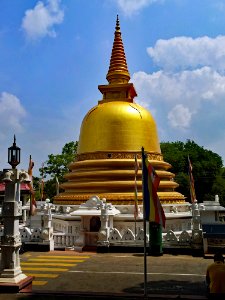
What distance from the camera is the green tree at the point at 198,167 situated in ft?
187

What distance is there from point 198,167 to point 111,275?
45.7m

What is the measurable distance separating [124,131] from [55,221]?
8.26 meters

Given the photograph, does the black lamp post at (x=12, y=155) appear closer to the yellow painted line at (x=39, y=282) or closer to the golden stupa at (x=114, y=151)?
the yellow painted line at (x=39, y=282)

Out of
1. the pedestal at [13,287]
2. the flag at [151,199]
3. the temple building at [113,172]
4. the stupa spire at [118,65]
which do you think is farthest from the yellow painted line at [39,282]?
the stupa spire at [118,65]

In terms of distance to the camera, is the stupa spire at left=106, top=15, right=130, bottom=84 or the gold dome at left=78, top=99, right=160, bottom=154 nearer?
the gold dome at left=78, top=99, right=160, bottom=154

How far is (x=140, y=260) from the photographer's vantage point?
17.6 metres

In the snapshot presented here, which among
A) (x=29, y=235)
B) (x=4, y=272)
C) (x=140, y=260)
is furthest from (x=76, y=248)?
(x=4, y=272)

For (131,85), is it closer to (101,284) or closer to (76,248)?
(76,248)

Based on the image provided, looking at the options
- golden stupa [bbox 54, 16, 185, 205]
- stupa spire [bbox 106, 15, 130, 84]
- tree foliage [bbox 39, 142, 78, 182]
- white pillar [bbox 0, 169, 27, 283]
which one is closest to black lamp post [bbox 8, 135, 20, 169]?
white pillar [bbox 0, 169, 27, 283]

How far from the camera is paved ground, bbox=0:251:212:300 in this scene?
36.7ft

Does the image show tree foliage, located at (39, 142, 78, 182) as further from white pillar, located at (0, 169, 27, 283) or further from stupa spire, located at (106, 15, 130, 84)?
white pillar, located at (0, 169, 27, 283)

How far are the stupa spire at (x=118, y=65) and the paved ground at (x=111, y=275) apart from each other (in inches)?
637

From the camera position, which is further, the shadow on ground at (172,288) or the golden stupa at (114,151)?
the golden stupa at (114,151)

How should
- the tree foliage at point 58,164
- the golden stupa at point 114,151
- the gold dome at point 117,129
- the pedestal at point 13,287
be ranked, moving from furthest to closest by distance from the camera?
the tree foliage at point 58,164, the gold dome at point 117,129, the golden stupa at point 114,151, the pedestal at point 13,287
